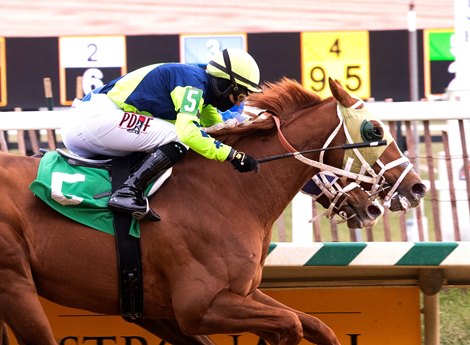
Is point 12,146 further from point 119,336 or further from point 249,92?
point 249,92

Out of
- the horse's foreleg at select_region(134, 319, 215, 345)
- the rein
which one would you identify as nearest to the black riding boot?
the rein

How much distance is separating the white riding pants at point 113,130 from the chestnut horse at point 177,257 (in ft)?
0.64

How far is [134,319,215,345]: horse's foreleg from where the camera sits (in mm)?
5328

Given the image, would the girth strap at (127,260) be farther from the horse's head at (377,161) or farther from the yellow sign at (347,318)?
the horse's head at (377,161)

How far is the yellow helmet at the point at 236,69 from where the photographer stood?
4941 millimetres

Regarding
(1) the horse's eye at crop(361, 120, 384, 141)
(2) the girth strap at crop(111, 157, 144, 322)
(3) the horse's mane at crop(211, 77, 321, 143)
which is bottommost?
(2) the girth strap at crop(111, 157, 144, 322)

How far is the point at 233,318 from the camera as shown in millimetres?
4785

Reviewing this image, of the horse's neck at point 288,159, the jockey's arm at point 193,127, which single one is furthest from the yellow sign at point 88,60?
the jockey's arm at point 193,127

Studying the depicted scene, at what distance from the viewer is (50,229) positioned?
481 cm

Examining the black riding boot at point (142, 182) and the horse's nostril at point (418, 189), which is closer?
the black riding boot at point (142, 182)

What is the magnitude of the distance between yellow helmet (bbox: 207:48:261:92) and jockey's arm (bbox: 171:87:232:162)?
0.67 feet

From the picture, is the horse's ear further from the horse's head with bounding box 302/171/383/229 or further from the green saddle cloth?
the green saddle cloth

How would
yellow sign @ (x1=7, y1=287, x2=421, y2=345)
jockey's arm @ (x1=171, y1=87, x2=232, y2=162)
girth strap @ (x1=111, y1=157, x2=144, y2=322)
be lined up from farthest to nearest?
1. yellow sign @ (x1=7, y1=287, x2=421, y2=345)
2. girth strap @ (x1=111, y1=157, x2=144, y2=322)
3. jockey's arm @ (x1=171, y1=87, x2=232, y2=162)

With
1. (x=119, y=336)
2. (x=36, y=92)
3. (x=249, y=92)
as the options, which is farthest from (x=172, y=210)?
(x=36, y=92)
